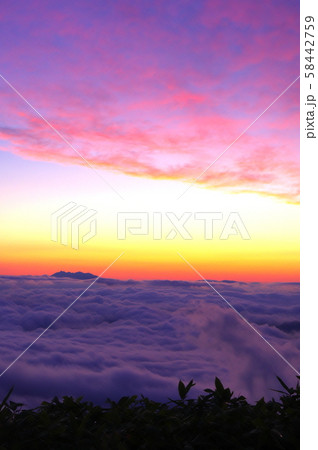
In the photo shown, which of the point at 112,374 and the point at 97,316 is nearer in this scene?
the point at 112,374

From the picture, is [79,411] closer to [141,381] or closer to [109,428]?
[109,428]
